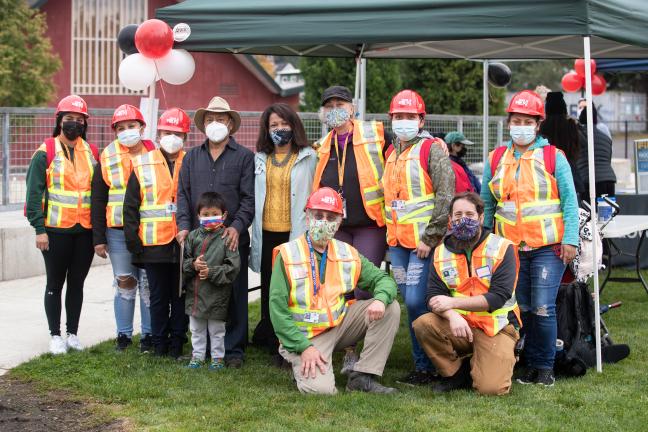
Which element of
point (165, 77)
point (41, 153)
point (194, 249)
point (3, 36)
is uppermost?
point (3, 36)

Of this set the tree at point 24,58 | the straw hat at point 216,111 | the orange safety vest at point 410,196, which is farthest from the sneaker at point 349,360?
the tree at point 24,58

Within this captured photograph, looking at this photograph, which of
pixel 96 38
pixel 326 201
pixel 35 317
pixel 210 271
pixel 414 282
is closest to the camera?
pixel 326 201

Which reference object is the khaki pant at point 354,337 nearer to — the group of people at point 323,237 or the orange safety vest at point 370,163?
the group of people at point 323,237

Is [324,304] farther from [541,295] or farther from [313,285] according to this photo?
[541,295]

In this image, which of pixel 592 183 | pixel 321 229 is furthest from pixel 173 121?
pixel 592 183

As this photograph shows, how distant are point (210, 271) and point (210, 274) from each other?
21 mm

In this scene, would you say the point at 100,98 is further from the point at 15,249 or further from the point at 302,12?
the point at 302,12

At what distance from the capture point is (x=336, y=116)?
6.35 m

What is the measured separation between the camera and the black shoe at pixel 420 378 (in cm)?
615

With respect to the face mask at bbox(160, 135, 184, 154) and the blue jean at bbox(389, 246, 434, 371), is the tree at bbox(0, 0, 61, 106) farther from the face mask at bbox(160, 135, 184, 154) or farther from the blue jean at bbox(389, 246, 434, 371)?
the blue jean at bbox(389, 246, 434, 371)

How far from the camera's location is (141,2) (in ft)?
76.9

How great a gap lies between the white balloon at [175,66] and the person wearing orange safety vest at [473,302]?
2.51m

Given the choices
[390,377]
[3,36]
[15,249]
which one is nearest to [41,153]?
[390,377]

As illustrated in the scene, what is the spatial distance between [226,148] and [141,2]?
1794 cm
